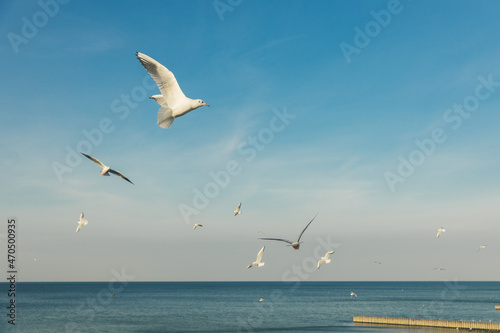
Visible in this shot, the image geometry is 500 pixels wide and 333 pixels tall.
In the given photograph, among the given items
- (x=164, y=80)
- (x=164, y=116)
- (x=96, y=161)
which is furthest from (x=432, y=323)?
(x=164, y=80)

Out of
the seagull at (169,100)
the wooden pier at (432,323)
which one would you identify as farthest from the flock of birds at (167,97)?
the wooden pier at (432,323)

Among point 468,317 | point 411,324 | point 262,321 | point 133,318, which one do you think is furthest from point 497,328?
point 133,318

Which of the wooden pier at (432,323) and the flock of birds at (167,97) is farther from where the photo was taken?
the wooden pier at (432,323)

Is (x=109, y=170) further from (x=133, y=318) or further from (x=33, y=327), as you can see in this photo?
(x=133, y=318)

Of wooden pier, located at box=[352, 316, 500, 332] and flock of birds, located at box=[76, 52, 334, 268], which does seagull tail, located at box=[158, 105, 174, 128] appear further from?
wooden pier, located at box=[352, 316, 500, 332]

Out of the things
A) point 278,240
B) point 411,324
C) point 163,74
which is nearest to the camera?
point 163,74

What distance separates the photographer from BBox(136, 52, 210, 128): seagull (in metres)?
14.0

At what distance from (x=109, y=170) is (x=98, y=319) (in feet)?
255

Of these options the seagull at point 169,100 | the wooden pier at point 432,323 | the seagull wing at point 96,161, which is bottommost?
the seagull wing at point 96,161

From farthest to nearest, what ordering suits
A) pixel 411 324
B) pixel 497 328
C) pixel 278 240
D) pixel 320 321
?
pixel 320 321
pixel 411 324
pixel 497 328
pixel 278 240

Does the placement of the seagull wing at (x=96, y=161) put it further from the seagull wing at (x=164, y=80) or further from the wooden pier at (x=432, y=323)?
the wooden pier at (x=432, y=323)

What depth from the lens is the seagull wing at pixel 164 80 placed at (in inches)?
525

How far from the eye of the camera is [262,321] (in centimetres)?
8350

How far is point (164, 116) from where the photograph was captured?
48.1 feet
